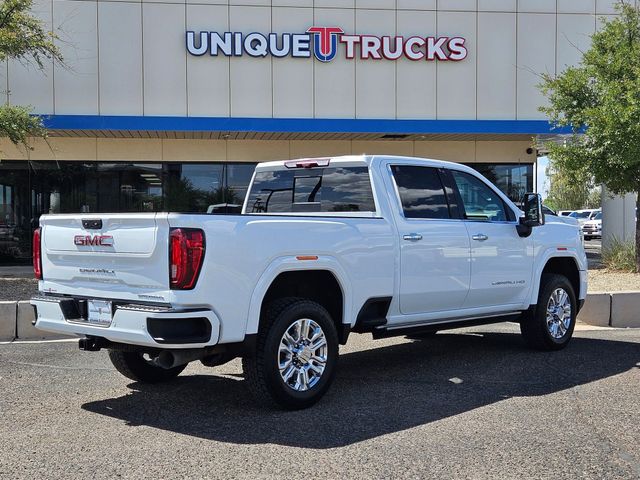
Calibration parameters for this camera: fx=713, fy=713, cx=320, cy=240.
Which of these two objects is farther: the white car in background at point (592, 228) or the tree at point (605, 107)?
the white car in background at point (592, 228)

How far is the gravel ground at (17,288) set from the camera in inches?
440

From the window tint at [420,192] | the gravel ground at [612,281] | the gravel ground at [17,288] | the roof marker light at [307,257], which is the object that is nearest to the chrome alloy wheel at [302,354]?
the roof marker light at [307,257]

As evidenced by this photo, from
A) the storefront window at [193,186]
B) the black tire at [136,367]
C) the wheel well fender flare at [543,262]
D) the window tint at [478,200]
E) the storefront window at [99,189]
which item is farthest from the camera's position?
the storefront window at [193,186]

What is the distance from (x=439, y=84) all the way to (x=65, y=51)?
9506 mm

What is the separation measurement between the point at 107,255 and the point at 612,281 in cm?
1042

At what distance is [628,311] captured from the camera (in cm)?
1056

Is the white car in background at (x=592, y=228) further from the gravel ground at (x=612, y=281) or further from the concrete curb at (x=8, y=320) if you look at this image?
the concrete curb at (x=8, y=320)

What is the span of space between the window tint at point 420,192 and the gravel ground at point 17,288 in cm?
676

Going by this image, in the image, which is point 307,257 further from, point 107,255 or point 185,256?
point 107,255

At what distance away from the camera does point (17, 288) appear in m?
12.3

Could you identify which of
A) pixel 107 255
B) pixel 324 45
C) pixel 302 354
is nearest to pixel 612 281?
pixel 302 354

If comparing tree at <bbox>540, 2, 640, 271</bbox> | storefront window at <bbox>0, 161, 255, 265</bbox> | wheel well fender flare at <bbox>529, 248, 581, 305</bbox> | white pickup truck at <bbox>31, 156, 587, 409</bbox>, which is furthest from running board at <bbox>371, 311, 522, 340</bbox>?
storefront window at <bbox>0, 161, 255, 265</bbox>

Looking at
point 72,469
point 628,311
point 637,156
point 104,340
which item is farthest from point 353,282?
point 637,156

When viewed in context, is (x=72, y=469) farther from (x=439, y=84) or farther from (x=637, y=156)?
(x=439, y=84)
